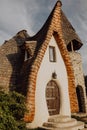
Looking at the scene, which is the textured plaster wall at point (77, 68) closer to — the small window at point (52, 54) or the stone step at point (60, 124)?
the small window at point (52, 54)

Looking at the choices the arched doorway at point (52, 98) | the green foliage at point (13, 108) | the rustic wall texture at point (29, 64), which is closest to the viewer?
the green foliage at point (13, 108)

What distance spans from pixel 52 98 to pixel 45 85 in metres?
1.34

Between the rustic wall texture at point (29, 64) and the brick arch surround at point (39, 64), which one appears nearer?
the brick arch surround at point (39, 64)

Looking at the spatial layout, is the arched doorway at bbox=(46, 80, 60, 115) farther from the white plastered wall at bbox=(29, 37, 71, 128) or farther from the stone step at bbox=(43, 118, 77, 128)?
the stone step at bbox=(43, 118, 77, 128)

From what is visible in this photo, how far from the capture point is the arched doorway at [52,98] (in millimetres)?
16109

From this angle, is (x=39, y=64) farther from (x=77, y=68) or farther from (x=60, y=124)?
(x=77, y=68)

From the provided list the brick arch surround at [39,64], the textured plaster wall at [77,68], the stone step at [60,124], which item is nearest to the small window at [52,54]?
the brick arch surround at [39,64]

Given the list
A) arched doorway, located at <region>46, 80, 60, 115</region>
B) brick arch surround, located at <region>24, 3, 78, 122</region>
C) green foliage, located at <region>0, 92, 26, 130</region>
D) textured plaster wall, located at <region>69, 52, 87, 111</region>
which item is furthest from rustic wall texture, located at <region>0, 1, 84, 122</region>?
textured plaster wall, located at <region>69, 52, 87, 111</region>

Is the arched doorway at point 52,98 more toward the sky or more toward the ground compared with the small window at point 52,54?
more toward the ground

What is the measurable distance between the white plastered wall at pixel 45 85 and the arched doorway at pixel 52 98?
296mm

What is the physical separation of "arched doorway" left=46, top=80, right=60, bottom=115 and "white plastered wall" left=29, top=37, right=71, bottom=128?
0.97 ft

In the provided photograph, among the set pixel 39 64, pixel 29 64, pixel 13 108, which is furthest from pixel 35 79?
pixel 13 108

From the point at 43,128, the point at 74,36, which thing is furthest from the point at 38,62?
the point at 74,36

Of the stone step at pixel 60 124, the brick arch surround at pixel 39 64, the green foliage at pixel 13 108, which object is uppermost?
the brick arch surround at pixel 39 64
